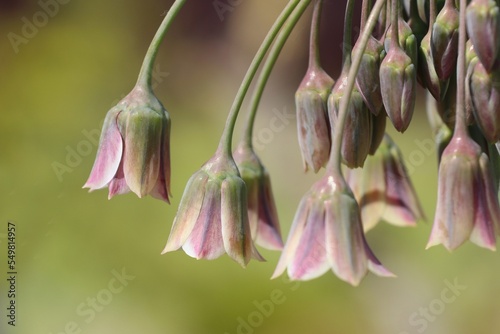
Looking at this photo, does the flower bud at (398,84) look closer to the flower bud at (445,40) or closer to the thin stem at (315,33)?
the flower bud at (445,40)

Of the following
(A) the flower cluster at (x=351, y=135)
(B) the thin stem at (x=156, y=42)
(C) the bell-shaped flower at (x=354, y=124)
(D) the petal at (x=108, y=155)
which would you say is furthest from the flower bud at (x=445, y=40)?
(D) the petal at (x=108, y=155)

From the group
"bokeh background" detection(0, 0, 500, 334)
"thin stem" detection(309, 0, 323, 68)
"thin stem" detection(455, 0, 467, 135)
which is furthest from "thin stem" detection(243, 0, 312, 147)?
"bokeh background" detection(0, 0, 500, 334)

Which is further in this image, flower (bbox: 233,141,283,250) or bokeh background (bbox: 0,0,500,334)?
bokeh background (bbox: 0,0,500,334)

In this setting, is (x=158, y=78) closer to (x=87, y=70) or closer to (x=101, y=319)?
(x=87, y=70)

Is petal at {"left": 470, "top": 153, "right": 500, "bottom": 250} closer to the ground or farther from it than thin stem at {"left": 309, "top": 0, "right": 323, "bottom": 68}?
closer to the ground

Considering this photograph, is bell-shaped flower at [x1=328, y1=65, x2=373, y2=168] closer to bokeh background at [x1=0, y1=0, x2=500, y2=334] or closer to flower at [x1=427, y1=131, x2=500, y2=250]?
flower at [x1=427, y1=131, x2=500, y2=250]

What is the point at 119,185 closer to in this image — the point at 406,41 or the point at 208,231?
the point at 208,231
